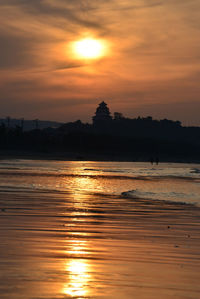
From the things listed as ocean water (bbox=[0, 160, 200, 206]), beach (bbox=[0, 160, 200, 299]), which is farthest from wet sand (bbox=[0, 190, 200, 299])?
ocean water (bbox=[0, 160, 200, 206])

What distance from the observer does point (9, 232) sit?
1416cm

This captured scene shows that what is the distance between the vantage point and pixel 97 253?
1177cm

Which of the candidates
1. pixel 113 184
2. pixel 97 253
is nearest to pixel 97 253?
pixel 97 253

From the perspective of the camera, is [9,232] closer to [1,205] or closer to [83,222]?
[83,222]

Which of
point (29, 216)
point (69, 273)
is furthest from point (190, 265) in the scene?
point (29, 216)

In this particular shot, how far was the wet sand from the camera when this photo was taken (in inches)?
344

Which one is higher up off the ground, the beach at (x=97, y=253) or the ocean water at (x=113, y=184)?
the beach at (x=97, y=253)

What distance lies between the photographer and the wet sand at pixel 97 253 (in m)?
8.75

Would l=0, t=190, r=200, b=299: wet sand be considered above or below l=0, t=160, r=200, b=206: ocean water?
above

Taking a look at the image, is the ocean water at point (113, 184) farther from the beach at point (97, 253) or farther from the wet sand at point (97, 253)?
the wet sand at point (97, 253)

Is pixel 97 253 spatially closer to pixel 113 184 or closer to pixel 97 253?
pixel 97 253

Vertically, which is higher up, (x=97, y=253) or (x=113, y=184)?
(x=97, y=253)

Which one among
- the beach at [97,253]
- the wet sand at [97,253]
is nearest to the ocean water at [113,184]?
the beach at [97,253]

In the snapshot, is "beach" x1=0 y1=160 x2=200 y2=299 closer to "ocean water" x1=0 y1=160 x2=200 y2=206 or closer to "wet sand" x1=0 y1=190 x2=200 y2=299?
"wet sand" x1=0 y1=190 x2=200 y2=299
